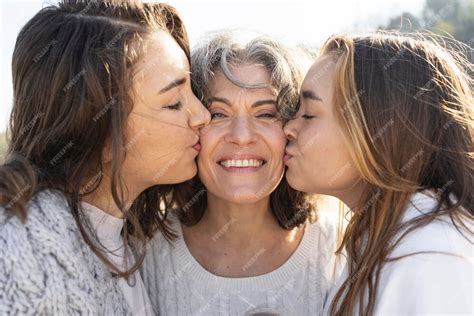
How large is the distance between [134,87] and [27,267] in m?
0.87

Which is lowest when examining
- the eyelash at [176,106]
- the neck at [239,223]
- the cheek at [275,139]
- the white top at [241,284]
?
the white top at [241,284]

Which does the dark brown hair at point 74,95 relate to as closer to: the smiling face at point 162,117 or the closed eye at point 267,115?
the smiling face at point 162,117

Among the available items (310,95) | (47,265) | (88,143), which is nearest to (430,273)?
(310,95)

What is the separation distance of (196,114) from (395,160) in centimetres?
90

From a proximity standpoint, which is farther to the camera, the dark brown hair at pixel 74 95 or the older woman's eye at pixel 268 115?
the older woman's eye at pixel 268 115

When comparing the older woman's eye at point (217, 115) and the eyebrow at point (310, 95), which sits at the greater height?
the eyebrow at point (310, 95)

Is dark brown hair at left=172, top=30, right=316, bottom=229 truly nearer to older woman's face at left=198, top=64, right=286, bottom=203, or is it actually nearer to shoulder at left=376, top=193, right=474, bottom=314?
older woman's face at left=198, top=64, right=286, bottom=203

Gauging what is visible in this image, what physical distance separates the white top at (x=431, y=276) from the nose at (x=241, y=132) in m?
0.99

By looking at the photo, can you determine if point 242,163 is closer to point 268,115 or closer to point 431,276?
point 268,115

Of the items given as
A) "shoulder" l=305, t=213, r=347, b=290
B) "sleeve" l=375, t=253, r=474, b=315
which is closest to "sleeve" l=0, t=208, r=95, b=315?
"sleeve" l=375, t=253, r=474, b=315

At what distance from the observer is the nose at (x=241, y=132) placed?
10.3ft

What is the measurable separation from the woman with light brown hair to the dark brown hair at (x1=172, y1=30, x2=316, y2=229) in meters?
0.30

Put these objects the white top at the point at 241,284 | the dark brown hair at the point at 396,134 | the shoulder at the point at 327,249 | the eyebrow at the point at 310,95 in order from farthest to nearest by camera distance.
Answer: the shoulder at the point at 327,249 < the white top at the point at 241,284 < the eyebrow at the point at 310,95 < the dark brown hair at the point at 396,134

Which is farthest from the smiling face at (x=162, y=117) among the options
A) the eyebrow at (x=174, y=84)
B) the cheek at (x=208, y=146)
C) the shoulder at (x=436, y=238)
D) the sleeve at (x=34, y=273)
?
the shoulder at (x=436, y=238)
